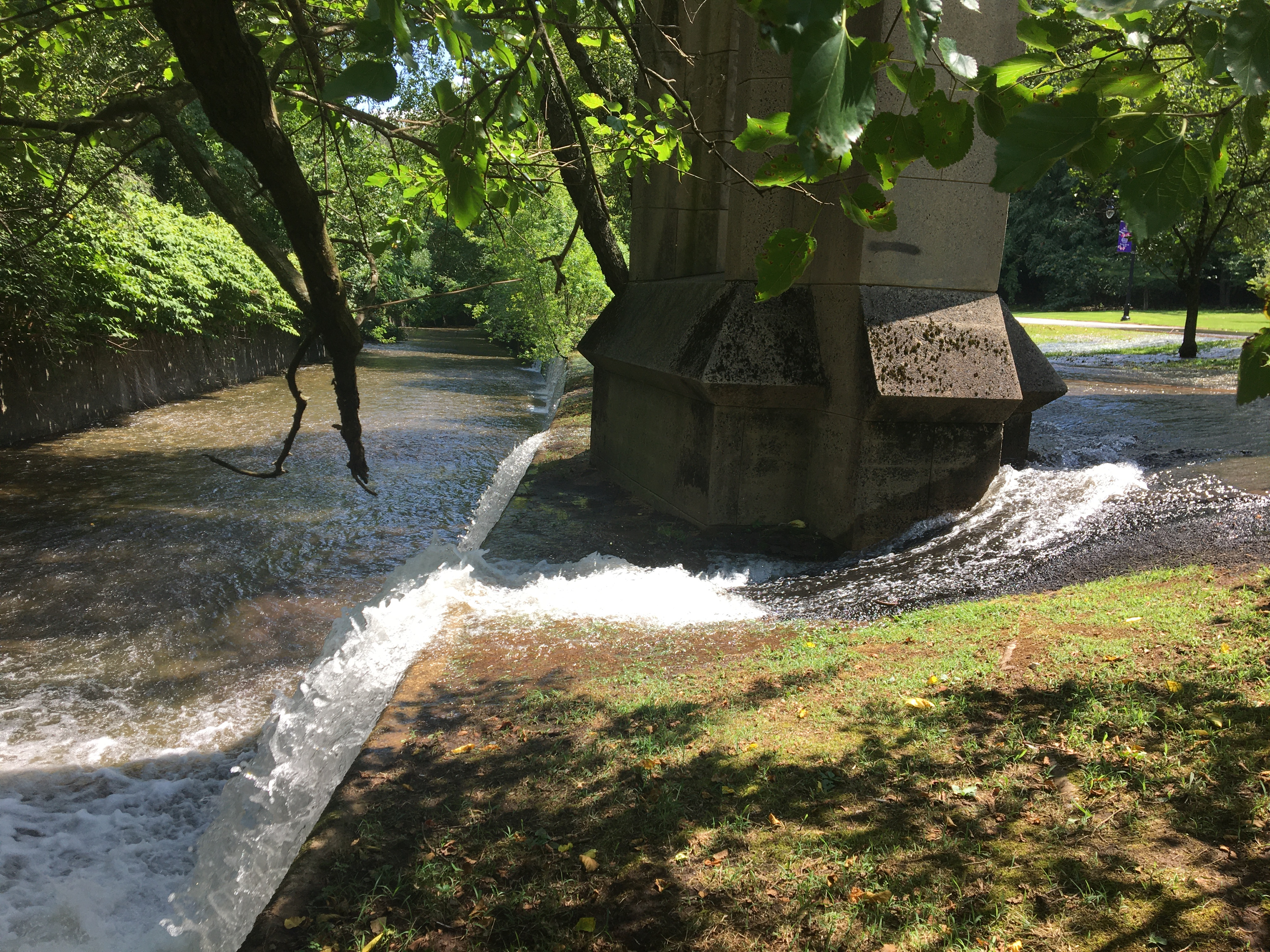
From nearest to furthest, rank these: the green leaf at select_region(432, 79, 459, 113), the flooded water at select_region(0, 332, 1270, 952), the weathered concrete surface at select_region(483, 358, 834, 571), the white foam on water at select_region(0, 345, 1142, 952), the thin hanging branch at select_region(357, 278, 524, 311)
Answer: the green leaf at select_region(432, 79, 459, 113)
the thin hanging branch at select_region(357, 278, 524, 311)
the white foam on water at select_region(0, 345, 1142, 952)
the flooded water at select_region(0, 332, 1270, 952)
the weathered concrete surface at select_region(483, 358, 834, 571)

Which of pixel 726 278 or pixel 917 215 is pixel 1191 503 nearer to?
pixel 917 215

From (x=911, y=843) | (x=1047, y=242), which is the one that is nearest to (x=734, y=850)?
(x=911, y=843)

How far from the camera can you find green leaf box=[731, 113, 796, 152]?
1.90 meters

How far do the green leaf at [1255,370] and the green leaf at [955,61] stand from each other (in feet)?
3.45

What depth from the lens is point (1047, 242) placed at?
50.2 meters

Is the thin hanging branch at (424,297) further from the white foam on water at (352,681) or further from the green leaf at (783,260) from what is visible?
the white foam on water at (352,681)

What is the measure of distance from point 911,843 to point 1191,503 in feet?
14.9

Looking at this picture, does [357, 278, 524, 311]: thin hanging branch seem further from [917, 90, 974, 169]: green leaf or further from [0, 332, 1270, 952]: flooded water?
[0, 332, 1270, 952]: flooded water

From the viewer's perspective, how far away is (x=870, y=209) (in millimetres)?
2104

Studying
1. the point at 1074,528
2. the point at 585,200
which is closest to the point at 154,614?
the point at 585,200

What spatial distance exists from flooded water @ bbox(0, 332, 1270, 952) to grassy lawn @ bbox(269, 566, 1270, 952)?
26.4 inches

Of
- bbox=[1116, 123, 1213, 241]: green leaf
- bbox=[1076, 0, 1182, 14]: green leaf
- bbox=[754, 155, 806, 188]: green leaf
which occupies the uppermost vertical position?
bbox=[1076, 0, 1182, 14]: green leaf

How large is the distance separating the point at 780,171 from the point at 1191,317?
810 inches

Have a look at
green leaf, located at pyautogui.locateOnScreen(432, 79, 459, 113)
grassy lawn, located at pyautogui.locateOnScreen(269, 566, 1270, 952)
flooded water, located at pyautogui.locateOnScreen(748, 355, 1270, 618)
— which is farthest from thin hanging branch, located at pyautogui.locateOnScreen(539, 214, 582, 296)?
flooded water, located at pyautogui.locateOnScreen(748, 355, 1270, 618)
